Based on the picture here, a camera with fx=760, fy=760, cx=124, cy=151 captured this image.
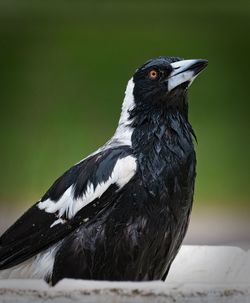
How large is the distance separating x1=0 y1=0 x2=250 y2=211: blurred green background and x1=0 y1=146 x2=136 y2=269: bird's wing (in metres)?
0.02

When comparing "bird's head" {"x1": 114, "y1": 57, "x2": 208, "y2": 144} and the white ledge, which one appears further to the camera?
"bird's head" {"x1": 114, "y1": 57, "x2": 208, "y2": 144}

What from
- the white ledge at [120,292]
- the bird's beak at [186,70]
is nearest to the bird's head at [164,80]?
the bird's beak at [186,70]

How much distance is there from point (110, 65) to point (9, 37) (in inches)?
3.9

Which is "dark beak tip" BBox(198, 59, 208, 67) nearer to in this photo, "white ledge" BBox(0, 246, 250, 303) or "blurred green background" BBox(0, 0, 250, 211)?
"blurred green background" BBox(0, 0, 250, 211)

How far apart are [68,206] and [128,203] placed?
0.20ft

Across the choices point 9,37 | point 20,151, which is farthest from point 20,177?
point 9,37

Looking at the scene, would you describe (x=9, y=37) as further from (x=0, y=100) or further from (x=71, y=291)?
(x=71, y=291)

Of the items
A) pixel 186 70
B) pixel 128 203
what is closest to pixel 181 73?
pixel 186 70

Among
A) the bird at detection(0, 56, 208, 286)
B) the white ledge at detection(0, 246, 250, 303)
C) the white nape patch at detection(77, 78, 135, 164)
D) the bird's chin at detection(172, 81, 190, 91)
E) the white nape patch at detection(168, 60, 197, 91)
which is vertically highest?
the white nape patch at detection(168, 60, 197, 91)

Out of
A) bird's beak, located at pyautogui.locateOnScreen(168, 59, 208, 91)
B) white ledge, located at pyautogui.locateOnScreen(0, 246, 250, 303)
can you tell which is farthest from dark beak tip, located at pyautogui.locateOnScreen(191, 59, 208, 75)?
white ledge, located at pyautogui.locateOnScreen(0, 246, 250, 303)

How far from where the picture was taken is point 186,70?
0.70 meters

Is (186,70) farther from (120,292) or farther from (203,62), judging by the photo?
(120,292)

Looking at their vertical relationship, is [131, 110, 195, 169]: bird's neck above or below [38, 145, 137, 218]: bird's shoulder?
above

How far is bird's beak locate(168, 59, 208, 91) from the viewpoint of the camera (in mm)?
696
